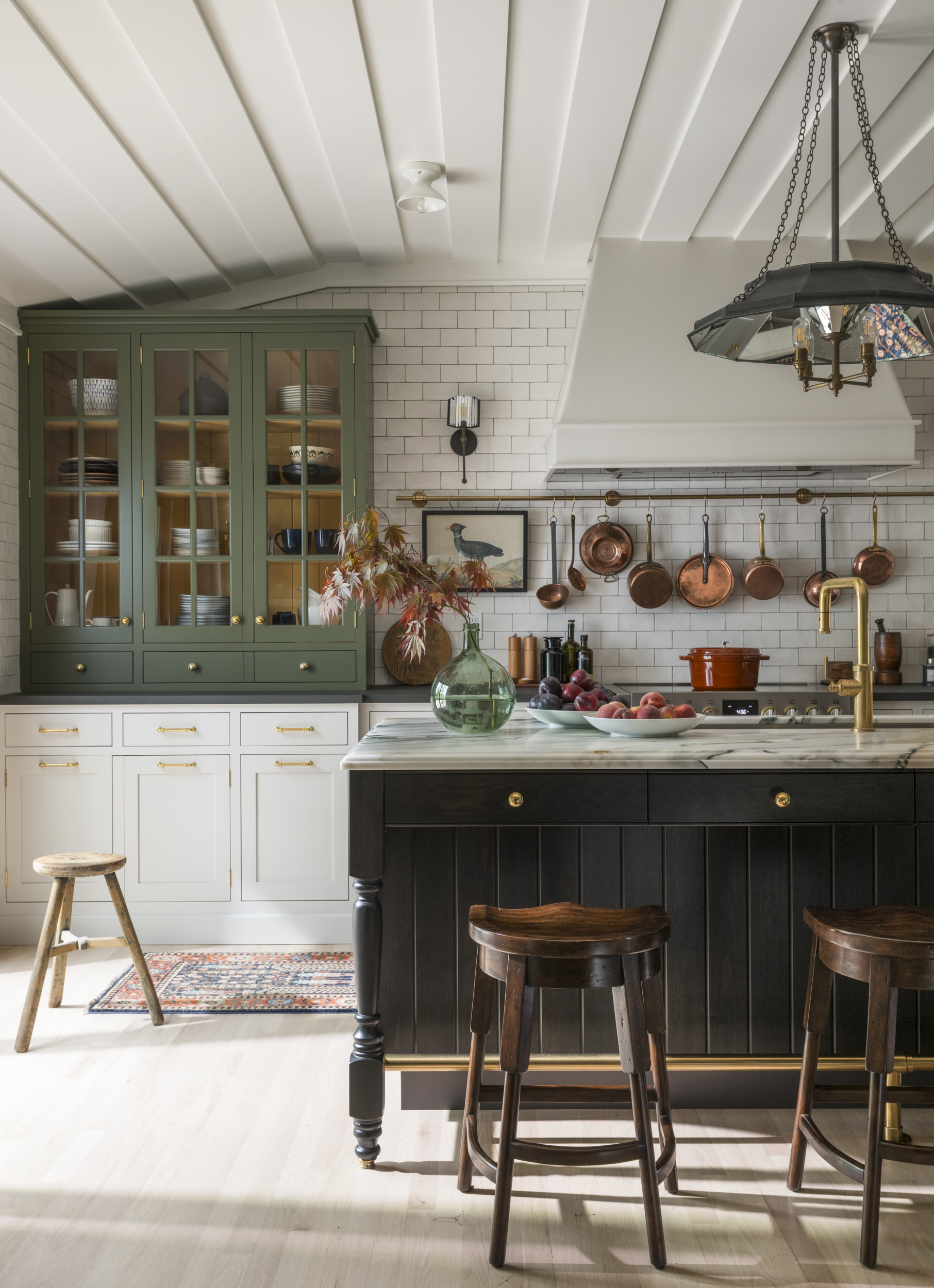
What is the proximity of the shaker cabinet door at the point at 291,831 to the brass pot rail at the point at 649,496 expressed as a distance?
1475mm

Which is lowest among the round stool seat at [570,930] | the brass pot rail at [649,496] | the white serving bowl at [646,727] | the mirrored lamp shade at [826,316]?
A: the round stool seat at [570,930]

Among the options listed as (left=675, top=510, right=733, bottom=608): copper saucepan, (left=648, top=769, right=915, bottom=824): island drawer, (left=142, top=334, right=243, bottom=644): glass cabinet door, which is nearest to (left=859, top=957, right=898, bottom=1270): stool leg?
(left=648, top=769, right=915, bottom=824): island drawer

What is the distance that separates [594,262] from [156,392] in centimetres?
209

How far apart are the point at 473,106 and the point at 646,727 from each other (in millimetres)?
2173

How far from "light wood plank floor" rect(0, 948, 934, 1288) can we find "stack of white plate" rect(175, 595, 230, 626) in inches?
77.8

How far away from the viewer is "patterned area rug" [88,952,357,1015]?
337cm

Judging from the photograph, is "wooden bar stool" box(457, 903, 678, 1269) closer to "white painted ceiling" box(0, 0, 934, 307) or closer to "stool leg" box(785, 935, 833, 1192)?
"stool leg" box(785, 935, 833, 1192)

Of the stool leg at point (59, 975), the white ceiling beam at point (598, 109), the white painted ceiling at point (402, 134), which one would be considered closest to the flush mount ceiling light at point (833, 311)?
the white painted ceiling at point (402, 134)

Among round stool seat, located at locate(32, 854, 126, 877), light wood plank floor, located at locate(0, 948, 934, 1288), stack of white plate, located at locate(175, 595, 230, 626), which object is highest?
stack of white plate, located at locate(175, 595, 230, 626)

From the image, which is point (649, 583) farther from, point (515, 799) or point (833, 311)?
point (515, 799)

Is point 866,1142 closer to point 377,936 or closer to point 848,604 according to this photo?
point 377,936

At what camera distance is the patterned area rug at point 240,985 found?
3.37m

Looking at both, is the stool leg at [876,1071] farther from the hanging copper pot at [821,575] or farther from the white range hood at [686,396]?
the hanging copper pot at [821,575]

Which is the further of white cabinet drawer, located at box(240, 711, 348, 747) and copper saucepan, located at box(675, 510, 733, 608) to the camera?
copper saucepan, located at box(675, 510, 733, 608)
